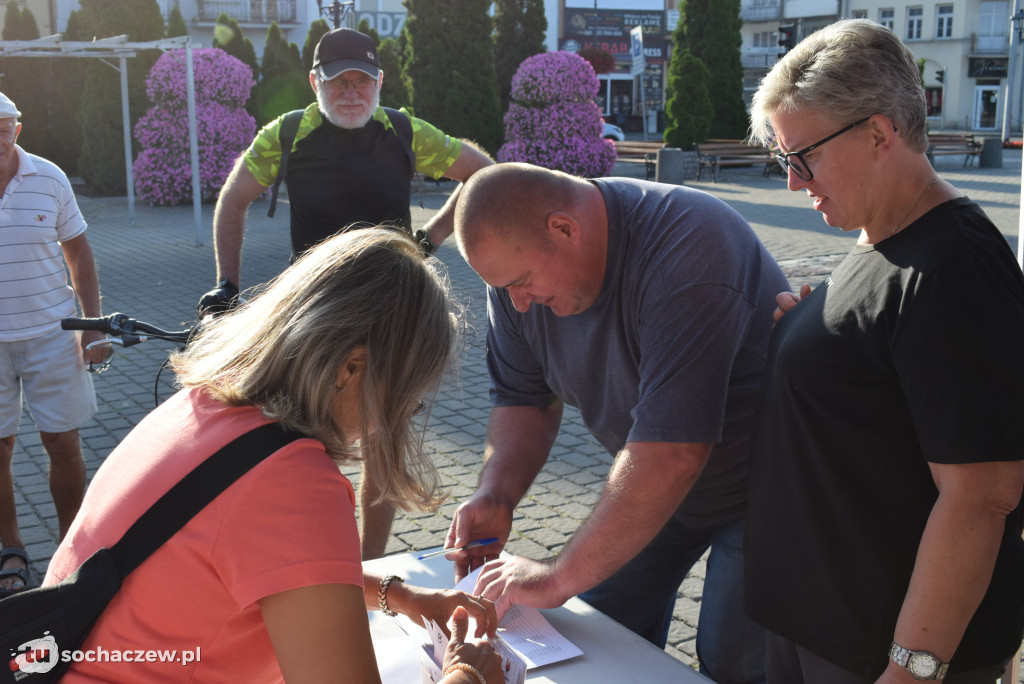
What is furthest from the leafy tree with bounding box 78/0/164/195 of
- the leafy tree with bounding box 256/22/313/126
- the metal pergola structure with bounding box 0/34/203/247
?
the metal pergola structure with bounding box 0/34/203/247

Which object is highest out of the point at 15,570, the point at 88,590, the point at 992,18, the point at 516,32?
the point at 992,18

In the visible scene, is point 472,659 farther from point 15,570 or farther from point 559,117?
point 559,117

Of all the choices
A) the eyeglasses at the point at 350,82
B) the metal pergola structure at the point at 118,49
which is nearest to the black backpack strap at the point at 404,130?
the eyeglasses at the point at 350,82

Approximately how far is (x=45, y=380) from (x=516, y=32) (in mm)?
19759

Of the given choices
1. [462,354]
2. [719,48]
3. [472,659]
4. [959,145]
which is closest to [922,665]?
[472,659]

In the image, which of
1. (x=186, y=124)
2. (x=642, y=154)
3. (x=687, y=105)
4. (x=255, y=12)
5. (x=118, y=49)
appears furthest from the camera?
(x=255, y=12)

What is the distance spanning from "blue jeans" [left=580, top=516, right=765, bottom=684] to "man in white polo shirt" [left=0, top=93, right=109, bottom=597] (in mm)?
2525

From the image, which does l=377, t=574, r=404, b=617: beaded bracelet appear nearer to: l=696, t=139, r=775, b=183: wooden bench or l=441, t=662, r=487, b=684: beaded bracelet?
l=441, t=662, r=487, b=684: beaded bracelet

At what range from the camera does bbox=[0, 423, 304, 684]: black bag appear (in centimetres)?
137

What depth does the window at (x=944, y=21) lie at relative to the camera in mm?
50656

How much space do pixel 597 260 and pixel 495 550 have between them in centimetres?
74

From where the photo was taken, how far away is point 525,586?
1973 millimetres

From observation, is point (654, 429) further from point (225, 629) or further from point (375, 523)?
point (375, 523)

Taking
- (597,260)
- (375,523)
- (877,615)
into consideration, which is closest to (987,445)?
(877,615)
